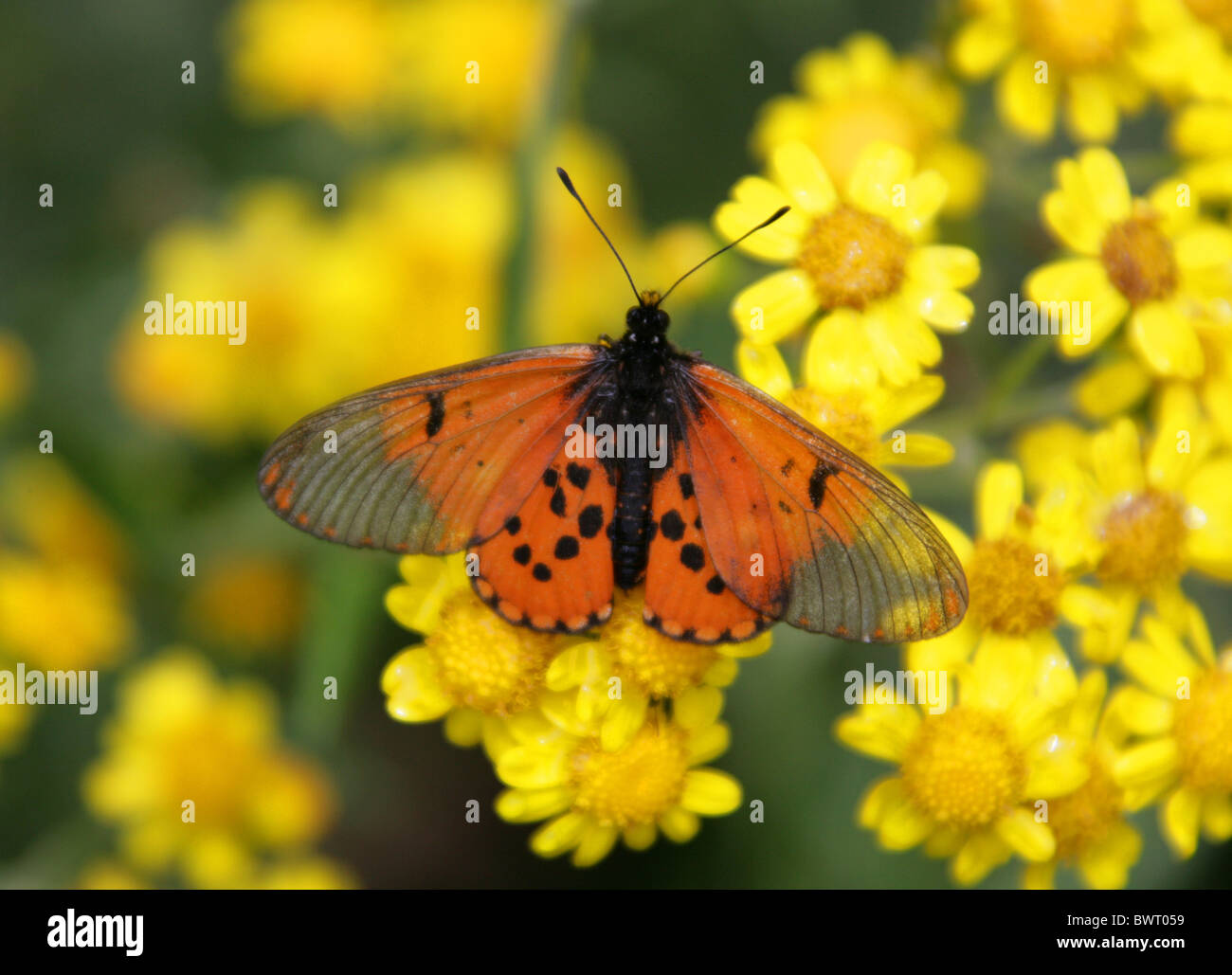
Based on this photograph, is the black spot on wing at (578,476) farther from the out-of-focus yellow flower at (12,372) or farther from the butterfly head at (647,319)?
the out-of-focus yellow flower at (12,372)

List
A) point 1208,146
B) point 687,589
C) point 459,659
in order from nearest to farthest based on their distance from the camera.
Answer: point 687,589 < point 459,659 < point 1208,146

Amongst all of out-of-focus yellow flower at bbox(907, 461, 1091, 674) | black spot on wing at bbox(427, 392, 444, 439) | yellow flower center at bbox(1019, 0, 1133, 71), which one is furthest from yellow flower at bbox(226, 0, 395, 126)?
out-of-focus yellow flower at bbox(907, 461, 1091, 674)

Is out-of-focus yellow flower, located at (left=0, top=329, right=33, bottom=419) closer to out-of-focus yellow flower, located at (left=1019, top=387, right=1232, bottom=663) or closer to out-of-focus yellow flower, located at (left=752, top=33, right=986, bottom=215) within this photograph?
out-of-focus yellow flower, located at (left=752, top=33, right=986, bottom=215)

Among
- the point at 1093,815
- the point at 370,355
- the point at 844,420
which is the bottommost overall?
the point at 1093,815

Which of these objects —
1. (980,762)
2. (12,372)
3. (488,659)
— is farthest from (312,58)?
(980,762)

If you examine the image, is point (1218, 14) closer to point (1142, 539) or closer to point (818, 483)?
point (1142, 539)
